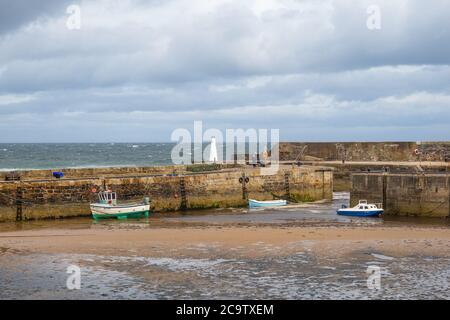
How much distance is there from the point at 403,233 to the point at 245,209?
30.6ft

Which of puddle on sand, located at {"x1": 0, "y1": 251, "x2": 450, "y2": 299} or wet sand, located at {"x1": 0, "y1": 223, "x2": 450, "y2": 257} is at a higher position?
wet sand, located at {"x1": 0, "y1": 223, "x2": 450, "y2": 257}

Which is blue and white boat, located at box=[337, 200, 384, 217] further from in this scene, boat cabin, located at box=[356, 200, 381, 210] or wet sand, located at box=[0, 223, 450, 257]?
wet sand, located at box=[0, 223, 450, 257]

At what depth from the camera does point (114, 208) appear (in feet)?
83.5

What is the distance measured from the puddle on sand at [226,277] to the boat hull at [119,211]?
790 cm

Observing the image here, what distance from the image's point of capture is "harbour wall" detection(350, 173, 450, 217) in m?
25.4

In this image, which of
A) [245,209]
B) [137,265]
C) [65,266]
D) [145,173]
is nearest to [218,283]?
[137,265]

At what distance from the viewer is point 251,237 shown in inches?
803

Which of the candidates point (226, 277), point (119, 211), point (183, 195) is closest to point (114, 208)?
point (119, 211)

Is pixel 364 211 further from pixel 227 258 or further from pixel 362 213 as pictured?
pixel 227 258

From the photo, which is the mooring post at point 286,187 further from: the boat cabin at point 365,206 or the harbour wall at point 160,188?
the boat cabin at point 365,206

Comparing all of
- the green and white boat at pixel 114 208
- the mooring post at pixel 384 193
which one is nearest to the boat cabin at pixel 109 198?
the green and white boat at pixel 114 208

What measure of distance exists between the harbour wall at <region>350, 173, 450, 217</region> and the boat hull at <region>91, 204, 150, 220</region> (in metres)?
8.73

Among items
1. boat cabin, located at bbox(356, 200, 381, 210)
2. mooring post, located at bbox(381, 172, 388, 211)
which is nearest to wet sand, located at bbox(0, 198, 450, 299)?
boat cabin, located at bbox(356, 200, 381, 210)
